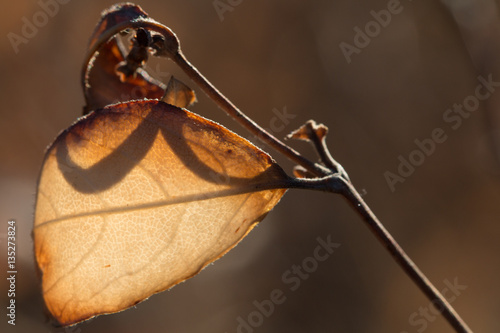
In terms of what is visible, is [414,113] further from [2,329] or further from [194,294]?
[2,329]

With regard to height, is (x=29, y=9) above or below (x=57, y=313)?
below

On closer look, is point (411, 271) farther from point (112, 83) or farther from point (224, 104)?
point (112, 83)

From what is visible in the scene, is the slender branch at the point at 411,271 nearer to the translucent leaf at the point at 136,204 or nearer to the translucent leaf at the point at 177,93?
the translucent leaf at the point at 136,204

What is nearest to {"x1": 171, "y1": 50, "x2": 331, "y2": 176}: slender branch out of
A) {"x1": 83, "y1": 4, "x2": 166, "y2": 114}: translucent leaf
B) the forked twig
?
the forked twig

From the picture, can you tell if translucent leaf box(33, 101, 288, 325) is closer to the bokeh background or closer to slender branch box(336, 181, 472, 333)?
slender branch box(336, 181, 472, 333)

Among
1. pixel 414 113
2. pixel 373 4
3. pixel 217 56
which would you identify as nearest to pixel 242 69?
pixel 217 56

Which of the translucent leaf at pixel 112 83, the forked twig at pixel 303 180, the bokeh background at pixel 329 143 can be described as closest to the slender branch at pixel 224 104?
the forked twig at pixel 303 180

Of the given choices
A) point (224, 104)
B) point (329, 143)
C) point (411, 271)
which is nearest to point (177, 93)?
point (224, 104)
